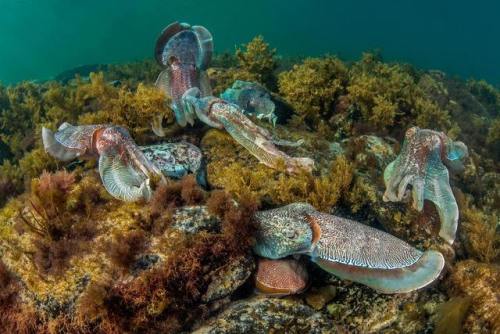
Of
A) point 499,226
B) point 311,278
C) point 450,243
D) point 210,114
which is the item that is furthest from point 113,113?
point 499,226

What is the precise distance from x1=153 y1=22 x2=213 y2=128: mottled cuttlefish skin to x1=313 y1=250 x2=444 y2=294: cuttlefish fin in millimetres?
5097

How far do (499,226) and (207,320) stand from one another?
5.99 m

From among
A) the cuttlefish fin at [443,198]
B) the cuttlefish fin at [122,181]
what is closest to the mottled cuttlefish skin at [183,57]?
the cuttlefish fin at [122,181]

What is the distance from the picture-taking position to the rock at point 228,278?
13.9 feet

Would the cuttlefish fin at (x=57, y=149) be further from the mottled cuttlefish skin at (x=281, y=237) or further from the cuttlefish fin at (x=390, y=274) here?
the cuttlefish fin at (x=390, y=274)

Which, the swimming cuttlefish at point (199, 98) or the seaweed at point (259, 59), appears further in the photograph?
the seaweed at point (259, 59)

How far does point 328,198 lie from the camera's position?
5570 millimetres

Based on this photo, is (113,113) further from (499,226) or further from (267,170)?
(499,226)

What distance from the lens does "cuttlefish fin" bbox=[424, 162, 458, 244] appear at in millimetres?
5695

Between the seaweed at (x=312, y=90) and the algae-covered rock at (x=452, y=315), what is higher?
the seaweed at (x=312, y=90)

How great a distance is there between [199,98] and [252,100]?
1.57 meters

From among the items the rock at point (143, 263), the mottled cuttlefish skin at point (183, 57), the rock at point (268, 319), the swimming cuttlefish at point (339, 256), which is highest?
the mottled cuttlefish skin at point (183, 57)

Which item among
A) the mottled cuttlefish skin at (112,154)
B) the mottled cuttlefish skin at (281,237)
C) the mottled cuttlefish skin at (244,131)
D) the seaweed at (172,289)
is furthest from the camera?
the mottled cuttlefish skin at (244,131)

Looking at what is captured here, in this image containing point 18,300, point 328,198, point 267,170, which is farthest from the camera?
point 267,170
